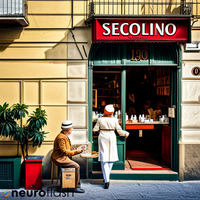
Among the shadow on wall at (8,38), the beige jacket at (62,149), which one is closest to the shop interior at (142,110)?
the beige jacket at (62,149)

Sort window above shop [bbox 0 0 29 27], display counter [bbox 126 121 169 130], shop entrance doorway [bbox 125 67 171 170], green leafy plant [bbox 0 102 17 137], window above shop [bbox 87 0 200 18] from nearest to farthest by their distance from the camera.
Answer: green leafy plant [bbox 0 102 17 137] → window above shop [bbox 0 0 29 27] → window above shop [bbox 87 0 200 18] → shop entrance doorway [bbox 125 67 171 170] → display counter [bbox 126 121 169 130]

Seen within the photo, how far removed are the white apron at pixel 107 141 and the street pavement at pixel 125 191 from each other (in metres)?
0.79

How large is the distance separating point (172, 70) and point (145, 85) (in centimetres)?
367

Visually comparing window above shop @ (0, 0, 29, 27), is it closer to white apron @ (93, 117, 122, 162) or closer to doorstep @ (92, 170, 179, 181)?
white apron @ (93, 117, 122, 162)

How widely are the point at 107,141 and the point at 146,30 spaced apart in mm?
3249

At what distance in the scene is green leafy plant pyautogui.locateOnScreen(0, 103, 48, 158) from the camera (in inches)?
273

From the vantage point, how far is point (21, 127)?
7.35 m

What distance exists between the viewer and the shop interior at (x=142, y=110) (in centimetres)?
820

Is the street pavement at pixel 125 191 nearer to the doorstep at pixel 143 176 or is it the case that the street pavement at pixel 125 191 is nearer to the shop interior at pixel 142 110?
the doorstep at pixel 143 176

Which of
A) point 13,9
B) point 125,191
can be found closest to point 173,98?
point 125,191

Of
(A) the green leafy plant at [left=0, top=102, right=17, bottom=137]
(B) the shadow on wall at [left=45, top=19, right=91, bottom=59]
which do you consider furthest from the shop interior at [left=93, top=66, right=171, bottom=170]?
(A) the green leafy plant at [left=0, top=102, right=17, bottom=137]

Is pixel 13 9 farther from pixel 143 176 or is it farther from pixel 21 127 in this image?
pixel 143 176

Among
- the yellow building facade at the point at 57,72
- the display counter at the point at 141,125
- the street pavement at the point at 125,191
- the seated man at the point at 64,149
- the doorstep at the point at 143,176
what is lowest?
the street pavement at the point at 125,191

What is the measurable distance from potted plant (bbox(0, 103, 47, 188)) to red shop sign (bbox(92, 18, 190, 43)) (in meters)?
2.66
